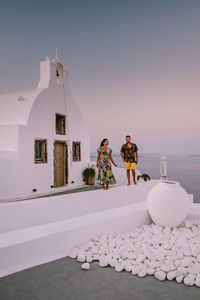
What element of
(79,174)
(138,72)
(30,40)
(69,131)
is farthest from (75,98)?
(138,72)

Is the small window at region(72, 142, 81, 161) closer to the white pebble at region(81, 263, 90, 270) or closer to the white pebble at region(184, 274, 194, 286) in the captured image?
the white pebble at region(81, 263, 90, 270)

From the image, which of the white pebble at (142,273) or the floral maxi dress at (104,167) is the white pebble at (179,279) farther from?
the floral maxi dress at (104,167)

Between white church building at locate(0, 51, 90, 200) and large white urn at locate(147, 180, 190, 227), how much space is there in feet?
22.1

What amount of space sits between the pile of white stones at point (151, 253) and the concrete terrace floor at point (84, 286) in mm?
85

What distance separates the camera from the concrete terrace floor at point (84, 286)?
2.20 meters

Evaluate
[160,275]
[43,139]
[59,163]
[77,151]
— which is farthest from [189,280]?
[77,151]

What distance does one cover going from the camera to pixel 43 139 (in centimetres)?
1077

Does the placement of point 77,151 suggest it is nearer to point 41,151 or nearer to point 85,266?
point 41,151

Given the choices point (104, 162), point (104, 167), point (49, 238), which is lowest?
point (49, 238)

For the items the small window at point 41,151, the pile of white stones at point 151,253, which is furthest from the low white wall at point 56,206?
the small window at point 41,151

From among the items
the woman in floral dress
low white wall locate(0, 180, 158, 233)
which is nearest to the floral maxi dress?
the woman in floral dress

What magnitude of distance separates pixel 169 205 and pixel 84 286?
2.12 m

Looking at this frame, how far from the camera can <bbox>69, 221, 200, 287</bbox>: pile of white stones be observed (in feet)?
8.57

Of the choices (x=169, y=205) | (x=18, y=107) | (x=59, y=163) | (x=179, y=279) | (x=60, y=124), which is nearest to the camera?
→ (x=179, y=279)
